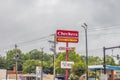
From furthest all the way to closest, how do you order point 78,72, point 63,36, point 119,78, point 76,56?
point 76,56 < point 119,78 < point 78,72 < point 63,36

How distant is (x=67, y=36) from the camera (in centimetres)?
4747

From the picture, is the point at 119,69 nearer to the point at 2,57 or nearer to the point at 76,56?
the point at 76,56

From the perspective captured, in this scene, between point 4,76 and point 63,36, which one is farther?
point 4,76

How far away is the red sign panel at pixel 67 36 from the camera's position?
47344mm

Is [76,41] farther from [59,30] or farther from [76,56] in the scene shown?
[76,56]

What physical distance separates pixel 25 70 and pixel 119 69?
276 ft

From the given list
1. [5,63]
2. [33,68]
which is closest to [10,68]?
[5,63]

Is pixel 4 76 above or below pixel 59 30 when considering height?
below

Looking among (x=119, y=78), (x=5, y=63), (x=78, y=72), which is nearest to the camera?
(x=78, y=72)

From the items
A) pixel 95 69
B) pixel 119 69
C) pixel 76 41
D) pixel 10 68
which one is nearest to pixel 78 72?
pixel 95 69

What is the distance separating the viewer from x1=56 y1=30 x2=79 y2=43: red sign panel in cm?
4734

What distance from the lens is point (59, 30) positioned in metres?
47.9

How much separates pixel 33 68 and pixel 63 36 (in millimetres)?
124942

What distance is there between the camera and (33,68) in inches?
6742
